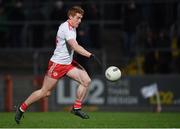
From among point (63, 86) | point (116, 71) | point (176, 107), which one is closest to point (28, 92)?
point (63, 86)

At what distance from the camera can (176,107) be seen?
78.1ft

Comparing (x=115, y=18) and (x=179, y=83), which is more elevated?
(x=115, y=18)

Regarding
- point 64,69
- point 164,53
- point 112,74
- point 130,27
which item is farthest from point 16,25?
point 112,74

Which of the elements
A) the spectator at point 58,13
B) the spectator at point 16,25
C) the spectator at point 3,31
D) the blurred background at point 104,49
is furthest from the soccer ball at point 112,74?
the spectator at point 3,31

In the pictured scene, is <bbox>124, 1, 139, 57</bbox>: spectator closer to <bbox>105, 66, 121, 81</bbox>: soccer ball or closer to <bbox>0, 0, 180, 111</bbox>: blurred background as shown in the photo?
<bbox>0, 0, 180, 111</bbox>: blurred background

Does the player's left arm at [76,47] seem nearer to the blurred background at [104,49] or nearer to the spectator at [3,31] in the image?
the blurred background at [104,49]

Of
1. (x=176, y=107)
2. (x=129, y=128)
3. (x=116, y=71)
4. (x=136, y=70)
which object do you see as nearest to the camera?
(x=129, y=128)

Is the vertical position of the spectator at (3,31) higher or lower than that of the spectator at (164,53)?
higher

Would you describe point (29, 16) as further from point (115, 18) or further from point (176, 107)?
point (176, 107)

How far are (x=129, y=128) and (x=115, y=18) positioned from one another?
1379 cm

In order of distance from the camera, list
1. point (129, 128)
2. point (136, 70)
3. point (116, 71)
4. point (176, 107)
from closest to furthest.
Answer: point (129, 128) → point (116, 71) → point (176, 107) → point (136, 70)

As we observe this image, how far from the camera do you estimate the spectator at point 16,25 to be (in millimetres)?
26922

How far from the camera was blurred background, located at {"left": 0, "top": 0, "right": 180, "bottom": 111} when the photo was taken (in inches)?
939

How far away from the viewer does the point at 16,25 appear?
88.6ft
